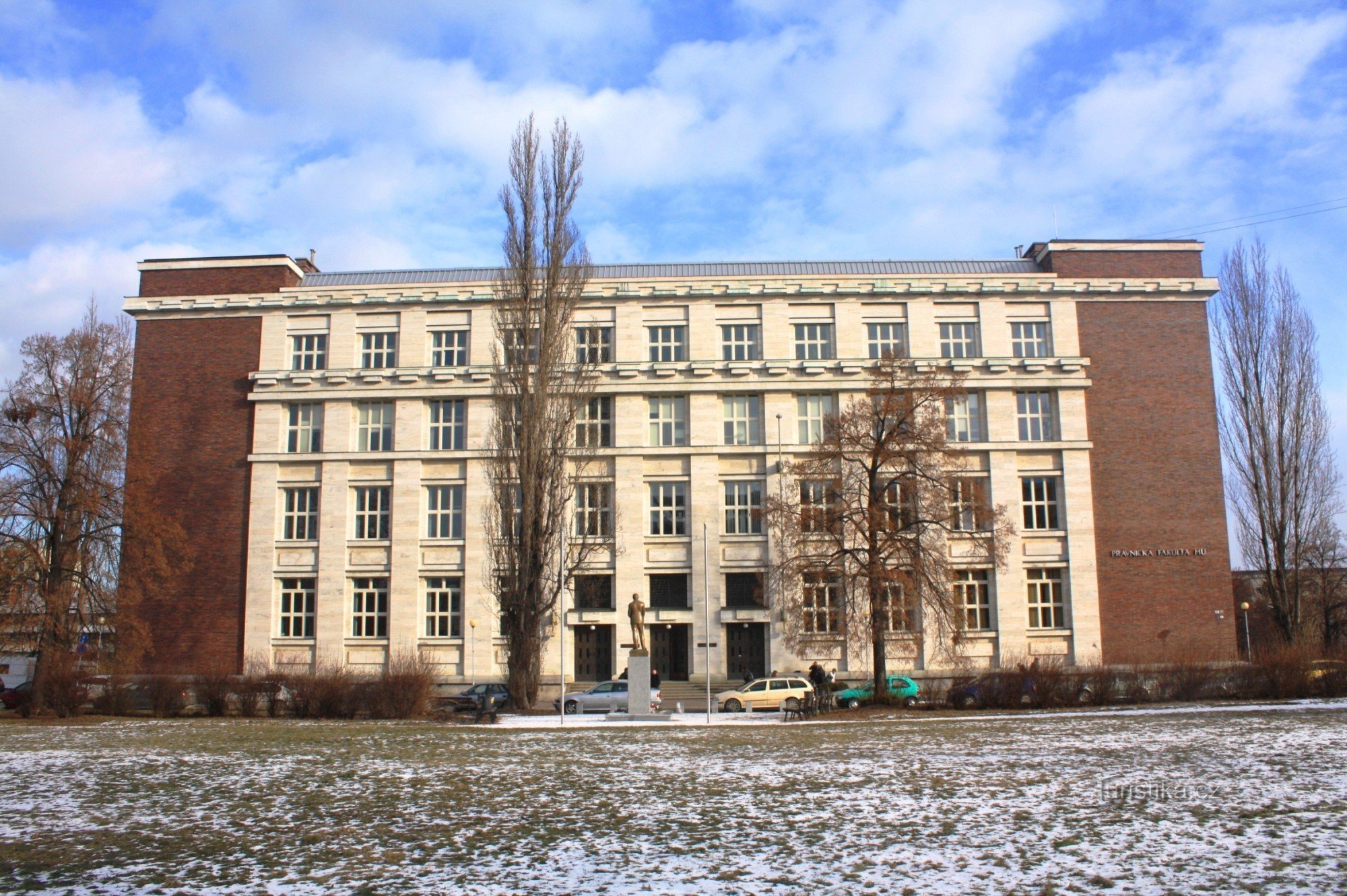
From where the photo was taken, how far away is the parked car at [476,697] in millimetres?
31891

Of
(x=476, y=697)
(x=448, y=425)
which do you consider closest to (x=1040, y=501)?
(x=476, y=697)

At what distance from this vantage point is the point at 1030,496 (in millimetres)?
42969

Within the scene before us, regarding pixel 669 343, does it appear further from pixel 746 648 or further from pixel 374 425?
pixel 746 648

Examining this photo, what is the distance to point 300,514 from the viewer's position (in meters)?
43.9

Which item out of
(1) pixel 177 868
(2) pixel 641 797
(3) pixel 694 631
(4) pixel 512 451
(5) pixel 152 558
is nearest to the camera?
(1) pixel 177 868

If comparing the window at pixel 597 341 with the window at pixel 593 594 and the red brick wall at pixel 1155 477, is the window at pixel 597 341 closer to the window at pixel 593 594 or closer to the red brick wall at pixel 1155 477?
the window at pixel 593 594

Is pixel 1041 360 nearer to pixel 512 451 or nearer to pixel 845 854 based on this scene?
pixel 512 451

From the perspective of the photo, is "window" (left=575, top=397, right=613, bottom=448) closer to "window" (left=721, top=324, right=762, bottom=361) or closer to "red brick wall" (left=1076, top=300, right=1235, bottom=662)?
"window" (left=721, top=324, right=762, bottom=361)

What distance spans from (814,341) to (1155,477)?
15815 mm

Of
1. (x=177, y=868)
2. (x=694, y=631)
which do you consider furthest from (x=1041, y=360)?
(x=177, y=868)

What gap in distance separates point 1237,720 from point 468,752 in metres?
15.0

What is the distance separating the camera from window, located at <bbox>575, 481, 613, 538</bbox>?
1660 inches

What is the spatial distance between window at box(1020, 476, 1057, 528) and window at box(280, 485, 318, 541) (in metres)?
30.9

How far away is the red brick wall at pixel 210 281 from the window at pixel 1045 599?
36.5 m
